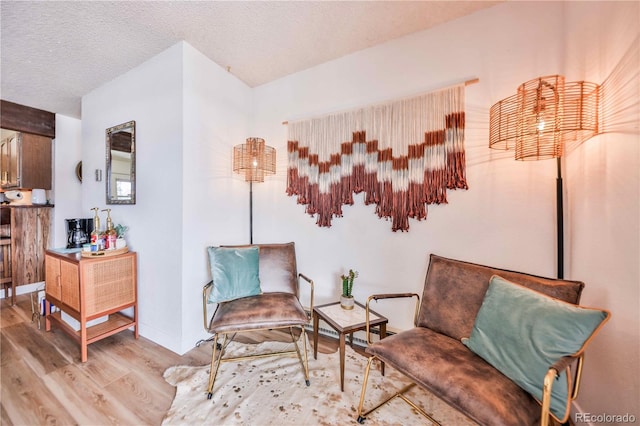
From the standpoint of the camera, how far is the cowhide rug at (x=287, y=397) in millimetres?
1409

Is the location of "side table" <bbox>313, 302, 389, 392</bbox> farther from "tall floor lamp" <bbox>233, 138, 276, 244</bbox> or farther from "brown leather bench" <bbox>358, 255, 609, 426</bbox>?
"tall floor lamp" <bbox>233, 138, 276, 244</bbox>

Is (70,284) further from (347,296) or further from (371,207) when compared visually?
(371,207)

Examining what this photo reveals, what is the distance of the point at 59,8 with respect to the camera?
169 cm

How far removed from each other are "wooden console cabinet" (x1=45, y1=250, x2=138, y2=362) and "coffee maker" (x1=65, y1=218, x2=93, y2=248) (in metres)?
0.21

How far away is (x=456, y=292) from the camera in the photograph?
1553 mm

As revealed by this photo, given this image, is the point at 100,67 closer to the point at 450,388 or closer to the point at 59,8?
the point at 59,8

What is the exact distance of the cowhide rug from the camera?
141 centimetres

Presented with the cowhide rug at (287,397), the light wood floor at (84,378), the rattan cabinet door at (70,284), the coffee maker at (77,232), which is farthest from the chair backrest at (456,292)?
the coffee maker at (77,232)

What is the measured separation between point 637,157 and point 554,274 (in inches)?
31.8

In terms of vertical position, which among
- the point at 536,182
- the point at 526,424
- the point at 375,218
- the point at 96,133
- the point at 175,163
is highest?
the point at 96,133

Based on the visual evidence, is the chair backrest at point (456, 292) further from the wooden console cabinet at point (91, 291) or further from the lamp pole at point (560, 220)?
the wooden console cabinet at point (91, 291)

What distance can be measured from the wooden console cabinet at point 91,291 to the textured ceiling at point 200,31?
1796mm

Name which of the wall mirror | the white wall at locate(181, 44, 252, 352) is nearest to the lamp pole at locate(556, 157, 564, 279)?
the white wall at locate(181, 44, 252, 352)

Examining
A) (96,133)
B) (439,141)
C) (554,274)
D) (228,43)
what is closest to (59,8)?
(228,43)
